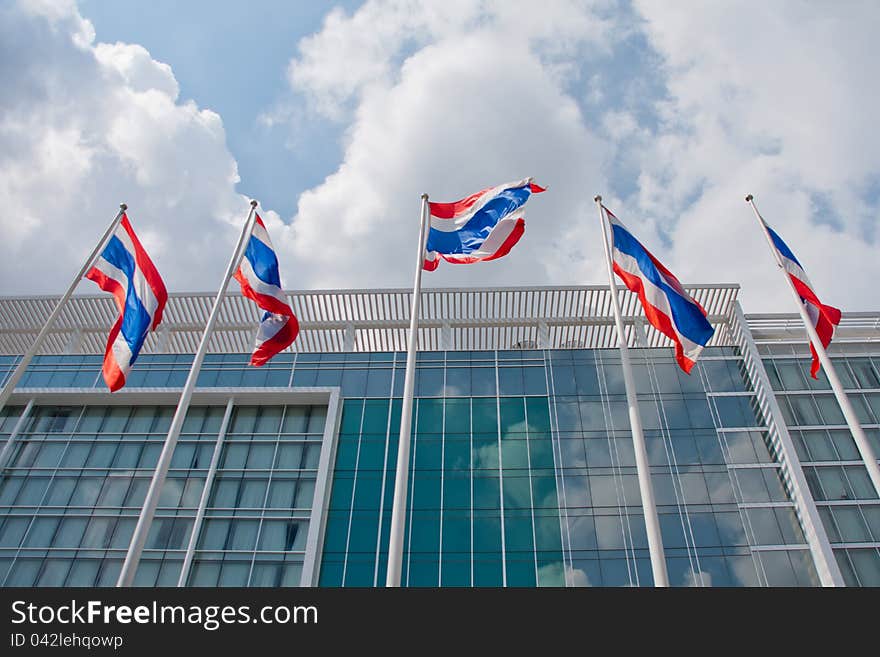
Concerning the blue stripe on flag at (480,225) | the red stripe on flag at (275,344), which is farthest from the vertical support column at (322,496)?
the blue stripe on flag at (480,225)

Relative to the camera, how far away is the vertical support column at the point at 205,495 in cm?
2900

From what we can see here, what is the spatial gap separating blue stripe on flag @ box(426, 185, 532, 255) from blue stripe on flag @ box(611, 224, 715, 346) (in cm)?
350

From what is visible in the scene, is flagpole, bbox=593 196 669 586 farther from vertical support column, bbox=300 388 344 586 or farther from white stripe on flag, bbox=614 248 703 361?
vertical support column, bbox=300 388 344 586

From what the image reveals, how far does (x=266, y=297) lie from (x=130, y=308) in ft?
11.5

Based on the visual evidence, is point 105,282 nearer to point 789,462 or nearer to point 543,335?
point 543,335

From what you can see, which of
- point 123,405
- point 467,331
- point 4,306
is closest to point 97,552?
point 123,405

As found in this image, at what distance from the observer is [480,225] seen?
61.5ft

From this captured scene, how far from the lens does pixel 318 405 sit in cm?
3569

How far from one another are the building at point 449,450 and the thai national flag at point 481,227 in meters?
16.3

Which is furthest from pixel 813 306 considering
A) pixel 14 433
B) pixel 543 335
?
pixel 14 433

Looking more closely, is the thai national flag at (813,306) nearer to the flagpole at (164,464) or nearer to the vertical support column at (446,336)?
the flagpole at (164,464)

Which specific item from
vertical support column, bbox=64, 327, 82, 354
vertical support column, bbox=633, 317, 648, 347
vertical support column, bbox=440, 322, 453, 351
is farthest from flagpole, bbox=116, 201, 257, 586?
vertical support column, bbox=64, 327, 82, 354

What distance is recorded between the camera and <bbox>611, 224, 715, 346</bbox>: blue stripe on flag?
637 inches

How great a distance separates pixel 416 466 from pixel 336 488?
406 cm
